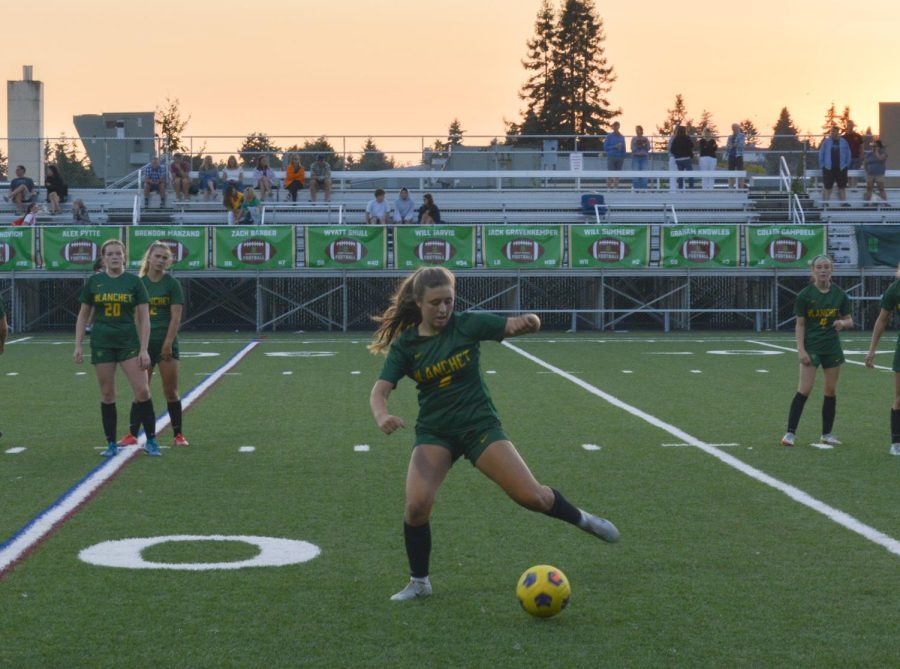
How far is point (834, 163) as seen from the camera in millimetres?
34156

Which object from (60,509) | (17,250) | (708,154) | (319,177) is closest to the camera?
(60,509)

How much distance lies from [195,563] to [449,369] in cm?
174

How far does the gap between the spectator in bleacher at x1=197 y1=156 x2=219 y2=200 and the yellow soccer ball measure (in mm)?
29520

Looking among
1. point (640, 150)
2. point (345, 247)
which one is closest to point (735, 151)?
point (640, 150)

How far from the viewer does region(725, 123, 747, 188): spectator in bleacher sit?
36.4m

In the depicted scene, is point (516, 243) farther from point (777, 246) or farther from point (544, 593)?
point (544, 593)

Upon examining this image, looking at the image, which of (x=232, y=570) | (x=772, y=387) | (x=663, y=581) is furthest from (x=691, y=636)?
(x=772, y=387)

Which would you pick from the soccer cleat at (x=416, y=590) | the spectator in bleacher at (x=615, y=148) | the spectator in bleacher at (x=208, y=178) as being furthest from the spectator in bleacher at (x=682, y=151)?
the soccer cleat at (x=416, y=590)

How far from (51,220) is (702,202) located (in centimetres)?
1611

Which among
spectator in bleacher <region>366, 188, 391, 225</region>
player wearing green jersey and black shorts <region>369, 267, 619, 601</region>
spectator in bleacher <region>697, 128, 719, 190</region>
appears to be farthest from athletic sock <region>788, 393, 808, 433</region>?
spectator in bleacher <region>697, 128, 719, 190</region>

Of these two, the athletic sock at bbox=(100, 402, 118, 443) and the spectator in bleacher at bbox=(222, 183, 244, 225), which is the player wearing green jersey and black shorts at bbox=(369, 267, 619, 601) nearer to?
the athletic sock at bbox=(100, 402, 118, 443)

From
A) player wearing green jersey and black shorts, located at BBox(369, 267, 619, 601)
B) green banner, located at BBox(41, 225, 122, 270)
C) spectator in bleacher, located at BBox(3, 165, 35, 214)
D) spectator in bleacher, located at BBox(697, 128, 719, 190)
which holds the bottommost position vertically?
player wearing green jersey and black shorts, located at BBox(369, 267, 619, 601)

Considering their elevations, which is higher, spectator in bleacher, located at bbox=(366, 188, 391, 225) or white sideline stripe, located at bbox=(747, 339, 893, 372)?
spectator in bleacher, located at bbox=(366, 188, 391, 225)

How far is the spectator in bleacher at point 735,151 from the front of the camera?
36375 mm
